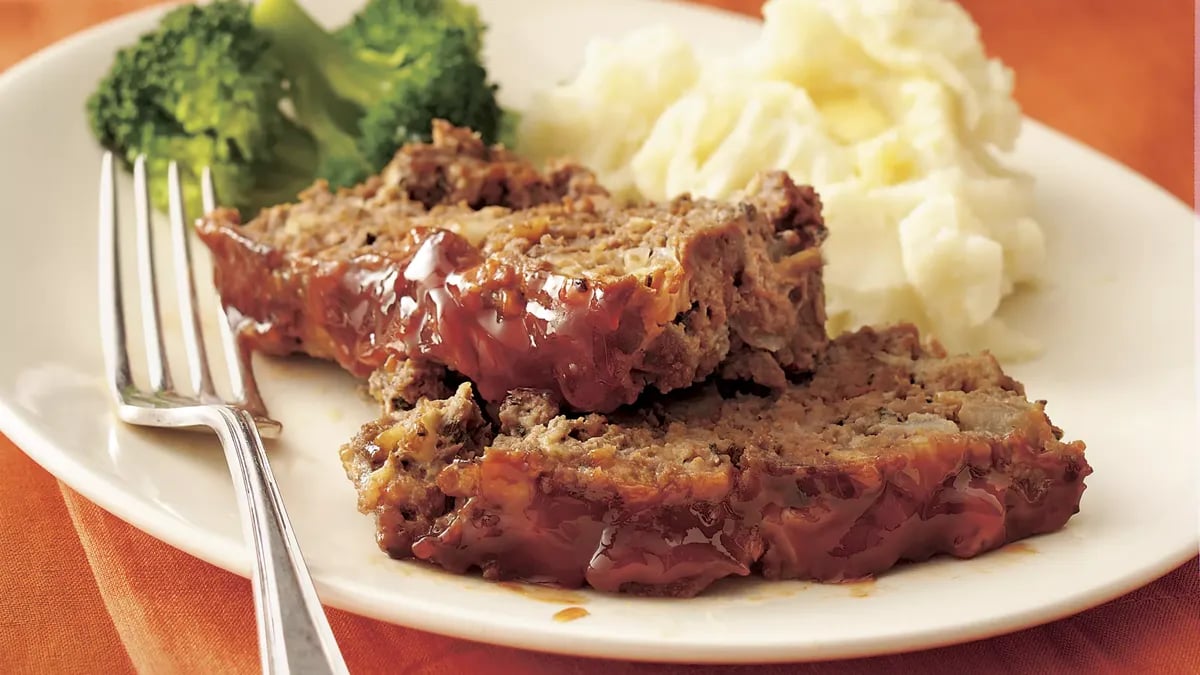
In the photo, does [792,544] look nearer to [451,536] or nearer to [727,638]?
[727,638]

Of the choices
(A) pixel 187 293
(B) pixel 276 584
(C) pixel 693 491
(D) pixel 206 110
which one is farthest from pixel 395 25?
(B) pixel 276 584

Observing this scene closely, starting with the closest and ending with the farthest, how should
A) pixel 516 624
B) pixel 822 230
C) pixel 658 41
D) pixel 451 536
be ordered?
pixel 516 624 < pixel 451 536 < pixel 822 230 < pixel 658 41

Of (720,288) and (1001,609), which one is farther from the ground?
(720,288)

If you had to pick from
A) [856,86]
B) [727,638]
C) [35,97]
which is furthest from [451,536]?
[35,97]

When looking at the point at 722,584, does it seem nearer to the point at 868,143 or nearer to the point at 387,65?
the point at 868,143

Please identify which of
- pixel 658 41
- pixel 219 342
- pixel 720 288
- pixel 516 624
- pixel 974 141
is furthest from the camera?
pixel 658 41

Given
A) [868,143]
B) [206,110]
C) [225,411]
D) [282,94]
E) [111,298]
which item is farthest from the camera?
[282,94]

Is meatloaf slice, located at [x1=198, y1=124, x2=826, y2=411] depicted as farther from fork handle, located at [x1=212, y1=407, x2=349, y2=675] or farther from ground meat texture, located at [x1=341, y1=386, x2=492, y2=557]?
fork handle, located at [x1=212, y1=407, x2=349, y2=675]
